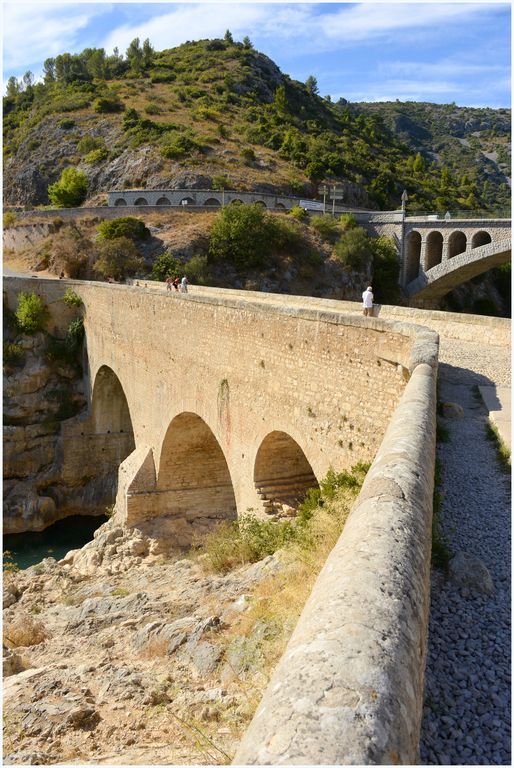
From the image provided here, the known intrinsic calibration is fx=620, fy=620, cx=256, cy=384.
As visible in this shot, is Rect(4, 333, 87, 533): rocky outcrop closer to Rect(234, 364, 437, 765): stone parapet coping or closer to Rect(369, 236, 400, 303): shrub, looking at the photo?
Rect(369, 236, 400, 303): shrub

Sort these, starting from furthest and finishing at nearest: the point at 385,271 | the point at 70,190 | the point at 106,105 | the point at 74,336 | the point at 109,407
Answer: the point at 106,105 → the point at 70,190 → the point at 385,271 → the point at 74,336 → the point at 109,407

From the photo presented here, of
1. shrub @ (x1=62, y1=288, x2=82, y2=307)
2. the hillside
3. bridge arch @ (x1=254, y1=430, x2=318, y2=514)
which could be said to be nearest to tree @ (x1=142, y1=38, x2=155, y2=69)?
the hillside

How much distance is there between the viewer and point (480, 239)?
2889cm

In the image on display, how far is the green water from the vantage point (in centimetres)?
1816

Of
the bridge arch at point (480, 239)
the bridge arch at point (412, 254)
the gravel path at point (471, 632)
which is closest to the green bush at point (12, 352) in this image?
the gravel path at point (471, 632)

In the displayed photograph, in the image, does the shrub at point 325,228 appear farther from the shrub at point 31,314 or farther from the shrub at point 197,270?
the shrub at point 31,314

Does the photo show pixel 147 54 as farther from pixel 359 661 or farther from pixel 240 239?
pixel 359 661

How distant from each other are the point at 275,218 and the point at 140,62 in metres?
44.9

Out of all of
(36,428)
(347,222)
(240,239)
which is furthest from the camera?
(347,222)

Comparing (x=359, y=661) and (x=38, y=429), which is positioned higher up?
(x=359, y=661)

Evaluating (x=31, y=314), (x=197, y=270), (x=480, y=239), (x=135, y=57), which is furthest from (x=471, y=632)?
(x=135, y=57)

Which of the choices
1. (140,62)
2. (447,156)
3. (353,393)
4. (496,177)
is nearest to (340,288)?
(353,393)

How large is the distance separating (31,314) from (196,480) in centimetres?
1042

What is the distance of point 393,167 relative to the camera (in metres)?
55.9
